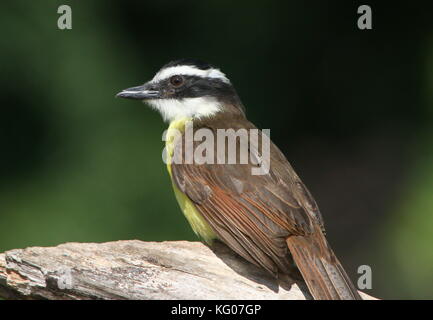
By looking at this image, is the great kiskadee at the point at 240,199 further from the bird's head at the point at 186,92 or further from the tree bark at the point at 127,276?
the tree bark at the point at 127,276

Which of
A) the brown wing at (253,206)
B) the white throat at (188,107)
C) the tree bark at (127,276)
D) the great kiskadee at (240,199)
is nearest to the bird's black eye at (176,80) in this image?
the great kiskadee at (240,199)

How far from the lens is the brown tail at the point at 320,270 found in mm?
5007

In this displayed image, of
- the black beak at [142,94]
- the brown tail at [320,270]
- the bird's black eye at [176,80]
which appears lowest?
the brown tail at [320,270]

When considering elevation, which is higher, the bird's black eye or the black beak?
the bird's black eye

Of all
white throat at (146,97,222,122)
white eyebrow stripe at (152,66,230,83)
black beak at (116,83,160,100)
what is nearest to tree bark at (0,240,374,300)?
white throat at (146,97,222,122)

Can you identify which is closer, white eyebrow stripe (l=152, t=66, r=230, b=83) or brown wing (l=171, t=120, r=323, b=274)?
brown wing (l=171, t=120, r=323, b=274)

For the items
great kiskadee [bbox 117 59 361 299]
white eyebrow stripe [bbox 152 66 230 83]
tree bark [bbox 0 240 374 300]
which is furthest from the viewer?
white eyebrow stripe [bbox 152 66 230 83]

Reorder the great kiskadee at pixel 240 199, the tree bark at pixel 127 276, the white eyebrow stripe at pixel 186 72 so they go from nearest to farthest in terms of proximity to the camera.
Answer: the tree bark at pixel 127 276, the great kiskadee at pixel 240 199, the white eyebrow stripe at pixel 186 72

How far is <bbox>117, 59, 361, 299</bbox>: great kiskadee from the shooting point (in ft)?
16.8

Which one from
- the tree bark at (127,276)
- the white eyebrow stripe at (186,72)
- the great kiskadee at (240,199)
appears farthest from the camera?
the white eyebrow stripe at (186,72)

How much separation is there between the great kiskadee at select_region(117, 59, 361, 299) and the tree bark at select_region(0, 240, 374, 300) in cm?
19

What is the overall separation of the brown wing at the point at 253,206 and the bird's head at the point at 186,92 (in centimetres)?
70

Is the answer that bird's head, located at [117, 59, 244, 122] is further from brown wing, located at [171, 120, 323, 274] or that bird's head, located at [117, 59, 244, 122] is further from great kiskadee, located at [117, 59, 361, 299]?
brown wing, located at [171, 120, 323, 274]

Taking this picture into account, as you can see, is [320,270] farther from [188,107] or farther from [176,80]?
[176,80]
